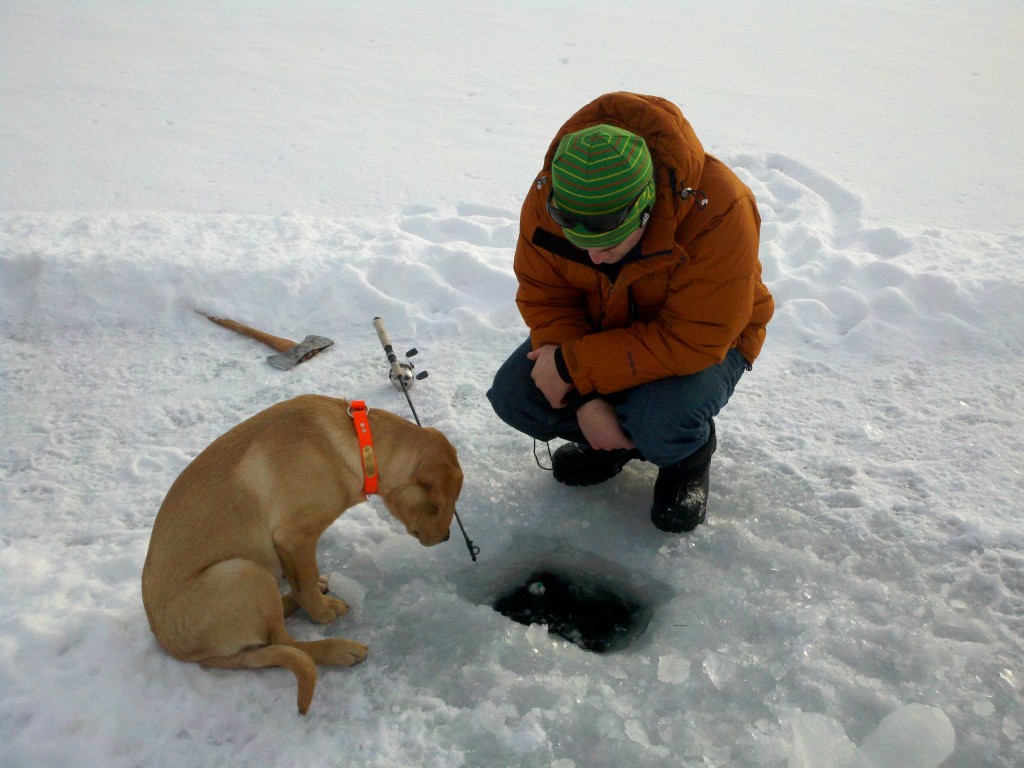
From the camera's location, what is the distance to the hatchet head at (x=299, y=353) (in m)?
3.73

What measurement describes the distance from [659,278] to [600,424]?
0.54 meters

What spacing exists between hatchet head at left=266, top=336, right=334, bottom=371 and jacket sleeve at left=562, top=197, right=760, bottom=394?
170 centimetres

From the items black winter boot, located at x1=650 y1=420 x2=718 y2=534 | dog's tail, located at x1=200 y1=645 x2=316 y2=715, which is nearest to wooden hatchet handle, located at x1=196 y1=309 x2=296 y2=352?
dog's tail, located at x1=200 y1=645 x2=316 y2=715

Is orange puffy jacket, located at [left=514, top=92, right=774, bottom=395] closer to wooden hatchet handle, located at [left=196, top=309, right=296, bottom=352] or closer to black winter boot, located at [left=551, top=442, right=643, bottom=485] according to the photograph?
black winter boot, located at [left=551, top=442, right=643, bottom=485]

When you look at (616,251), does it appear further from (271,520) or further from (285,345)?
(285,345)

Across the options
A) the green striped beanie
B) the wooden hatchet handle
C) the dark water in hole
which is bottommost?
the wooden hatchet handle

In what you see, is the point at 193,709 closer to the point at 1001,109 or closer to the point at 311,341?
the point at 311,341

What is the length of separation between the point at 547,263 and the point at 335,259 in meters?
2.19

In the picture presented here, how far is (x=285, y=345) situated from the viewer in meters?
3.86

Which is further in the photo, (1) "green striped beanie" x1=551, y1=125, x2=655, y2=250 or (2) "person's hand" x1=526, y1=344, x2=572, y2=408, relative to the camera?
(2) "person's hand" x1=526, y1=344, x2=572, y2=408

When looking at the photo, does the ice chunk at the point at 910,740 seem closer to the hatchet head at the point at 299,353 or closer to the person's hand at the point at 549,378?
the person's hand at the point at 549,378

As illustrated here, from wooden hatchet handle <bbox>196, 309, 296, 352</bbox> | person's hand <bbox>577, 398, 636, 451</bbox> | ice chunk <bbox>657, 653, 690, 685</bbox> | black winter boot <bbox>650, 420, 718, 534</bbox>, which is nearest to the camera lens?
ice chunk <bbox>657, 653, 690, 685</bbox>

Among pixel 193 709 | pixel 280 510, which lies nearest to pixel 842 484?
pixel 280 510

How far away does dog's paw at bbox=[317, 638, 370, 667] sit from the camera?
2.22 metres
